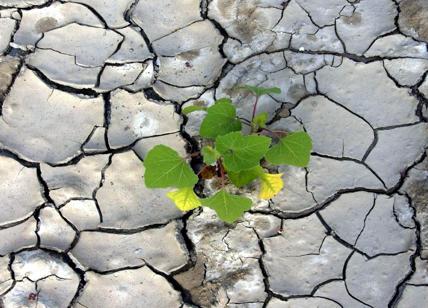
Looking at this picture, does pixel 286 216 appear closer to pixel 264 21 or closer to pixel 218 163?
pixel 218 163

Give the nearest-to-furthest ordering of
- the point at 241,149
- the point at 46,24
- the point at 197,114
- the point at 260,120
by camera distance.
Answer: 1. the point at 241,149
2. the point at 260,120
3. the point at 197,114
4. the point at 46,24

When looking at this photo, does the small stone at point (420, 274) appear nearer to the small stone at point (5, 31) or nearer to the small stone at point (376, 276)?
the small stone at point (376, 276)

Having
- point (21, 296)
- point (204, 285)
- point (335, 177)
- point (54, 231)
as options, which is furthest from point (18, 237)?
point (335, 177)

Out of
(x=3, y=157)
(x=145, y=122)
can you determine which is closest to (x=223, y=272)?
(x=145, y=122)

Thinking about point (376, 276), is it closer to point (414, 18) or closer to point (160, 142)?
point (160, 142)

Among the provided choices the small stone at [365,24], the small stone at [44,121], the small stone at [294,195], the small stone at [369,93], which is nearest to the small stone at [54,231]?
the small stone at [44,121]

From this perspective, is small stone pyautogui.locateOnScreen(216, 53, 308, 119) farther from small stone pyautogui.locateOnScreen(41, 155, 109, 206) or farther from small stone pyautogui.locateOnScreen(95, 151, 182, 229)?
small stone pyautogui.locateOnScreen(41, 155, 109, 206)

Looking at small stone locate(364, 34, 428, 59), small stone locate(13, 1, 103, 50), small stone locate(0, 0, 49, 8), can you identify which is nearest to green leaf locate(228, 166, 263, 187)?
small stone locate(364, 34, 428, 59)
